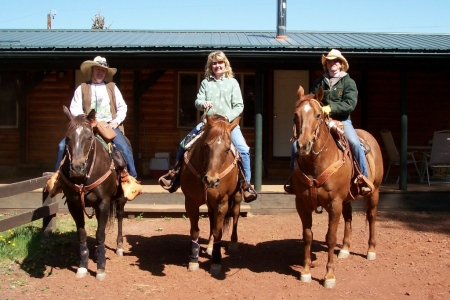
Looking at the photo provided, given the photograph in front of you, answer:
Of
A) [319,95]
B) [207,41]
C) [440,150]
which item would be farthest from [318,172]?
[207,41]

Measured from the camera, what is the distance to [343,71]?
6590 millimetres

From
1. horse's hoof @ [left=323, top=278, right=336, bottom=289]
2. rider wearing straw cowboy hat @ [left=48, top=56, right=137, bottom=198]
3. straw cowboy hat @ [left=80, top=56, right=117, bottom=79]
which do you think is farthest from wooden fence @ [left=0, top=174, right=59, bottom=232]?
horse's hoof @ [left=323, top=278, right=336, bottom=289]

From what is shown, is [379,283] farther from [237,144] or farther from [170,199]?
[170,199]

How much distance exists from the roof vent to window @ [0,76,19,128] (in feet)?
22.6

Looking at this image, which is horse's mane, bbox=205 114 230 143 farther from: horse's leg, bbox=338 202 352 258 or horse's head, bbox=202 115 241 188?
horse's leg, bbox=338 202 352 258

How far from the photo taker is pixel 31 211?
741cm

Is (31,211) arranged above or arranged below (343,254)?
above

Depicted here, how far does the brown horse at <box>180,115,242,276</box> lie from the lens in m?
5.53

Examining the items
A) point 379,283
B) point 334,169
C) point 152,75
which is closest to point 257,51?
point 152,75

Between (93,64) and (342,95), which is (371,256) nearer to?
(342,95)

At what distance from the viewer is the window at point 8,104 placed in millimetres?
13547

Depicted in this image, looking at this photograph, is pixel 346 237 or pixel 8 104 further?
pixel 8 104

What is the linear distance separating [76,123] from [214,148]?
5.14 ft

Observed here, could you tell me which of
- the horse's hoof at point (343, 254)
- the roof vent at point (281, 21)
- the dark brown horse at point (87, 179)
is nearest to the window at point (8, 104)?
the roof vent at point (281, 21)
